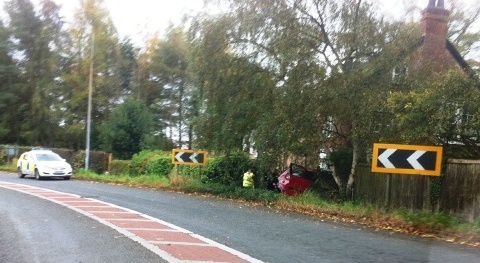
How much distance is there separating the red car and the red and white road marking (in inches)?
325

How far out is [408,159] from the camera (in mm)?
13688

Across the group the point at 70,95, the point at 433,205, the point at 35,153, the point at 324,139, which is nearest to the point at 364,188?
the point at 324,139

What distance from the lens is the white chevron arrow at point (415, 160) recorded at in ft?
44.5

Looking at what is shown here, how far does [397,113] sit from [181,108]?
117 ft

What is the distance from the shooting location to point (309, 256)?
870cm

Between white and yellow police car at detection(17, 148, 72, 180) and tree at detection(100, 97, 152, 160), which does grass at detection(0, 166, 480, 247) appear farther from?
tree at detection(100, 97, 152, 160)

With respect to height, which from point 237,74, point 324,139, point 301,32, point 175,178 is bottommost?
point 175,178

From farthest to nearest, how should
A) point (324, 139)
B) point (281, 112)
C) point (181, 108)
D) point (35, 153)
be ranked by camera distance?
point (181, 108) < point (35, 153) < point (324, 139) < point (281, 112)

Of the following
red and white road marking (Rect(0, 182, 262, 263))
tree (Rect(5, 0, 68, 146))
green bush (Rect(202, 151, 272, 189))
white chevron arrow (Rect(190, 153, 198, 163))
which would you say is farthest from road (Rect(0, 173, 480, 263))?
tree (Rect(5, 0, 68, 146))

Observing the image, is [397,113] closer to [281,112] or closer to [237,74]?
[281,112]

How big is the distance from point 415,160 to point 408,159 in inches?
6.7

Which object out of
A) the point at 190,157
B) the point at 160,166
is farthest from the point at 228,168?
the point at 160,166

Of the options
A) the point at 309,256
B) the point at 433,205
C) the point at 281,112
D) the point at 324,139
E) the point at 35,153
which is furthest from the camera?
the point at 35,153

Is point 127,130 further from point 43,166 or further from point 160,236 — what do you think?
point 160,236
